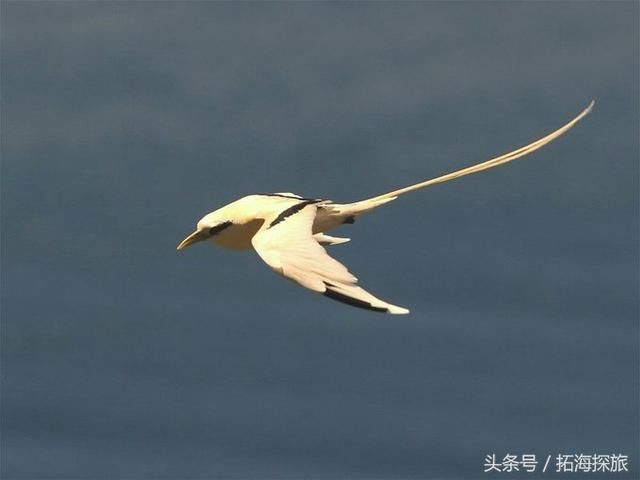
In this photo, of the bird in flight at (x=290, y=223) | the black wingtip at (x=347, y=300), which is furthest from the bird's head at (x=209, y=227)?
the black wingtip at (x=347, y=300)

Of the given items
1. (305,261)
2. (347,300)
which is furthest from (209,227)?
(347,300)

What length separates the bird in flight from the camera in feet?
95.3

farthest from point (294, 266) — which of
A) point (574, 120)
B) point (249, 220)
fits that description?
point (574, 120)

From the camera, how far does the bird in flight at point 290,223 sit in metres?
29.1

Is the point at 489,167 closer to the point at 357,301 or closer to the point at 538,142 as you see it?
the point at 538,142

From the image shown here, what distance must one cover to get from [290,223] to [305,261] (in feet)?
9.91

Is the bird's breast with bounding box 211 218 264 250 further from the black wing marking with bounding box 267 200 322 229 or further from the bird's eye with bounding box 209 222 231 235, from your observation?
the black wing marking with bounding box 267 200 322 229

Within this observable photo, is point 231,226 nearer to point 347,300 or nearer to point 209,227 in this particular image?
point 209,227

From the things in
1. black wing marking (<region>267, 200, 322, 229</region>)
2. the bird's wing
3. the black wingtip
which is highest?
black wing marking (<region>267, 200, 322, 229</region>)

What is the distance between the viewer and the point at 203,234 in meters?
33.9

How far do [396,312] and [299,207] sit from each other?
25.2 ft

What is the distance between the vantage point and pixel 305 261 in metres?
28.7

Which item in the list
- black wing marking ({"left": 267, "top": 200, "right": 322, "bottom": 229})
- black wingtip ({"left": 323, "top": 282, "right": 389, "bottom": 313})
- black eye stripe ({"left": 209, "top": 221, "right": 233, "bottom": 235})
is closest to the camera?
black wingtip ({"left": 323, "top": 282, "right": 389, "bottom": 313})

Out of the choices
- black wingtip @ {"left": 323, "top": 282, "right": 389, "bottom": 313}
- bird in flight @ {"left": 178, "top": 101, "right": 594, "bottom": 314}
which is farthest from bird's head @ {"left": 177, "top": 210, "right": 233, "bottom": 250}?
black wingtip @ {"left": 323, "top": 282, "right": 389, "bottom": 313}
